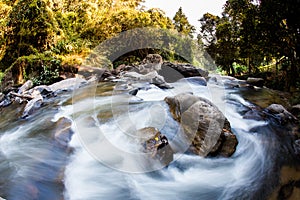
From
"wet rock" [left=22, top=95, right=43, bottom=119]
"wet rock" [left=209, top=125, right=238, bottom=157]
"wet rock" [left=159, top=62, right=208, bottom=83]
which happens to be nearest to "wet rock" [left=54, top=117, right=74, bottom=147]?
"wet rock" [left=22, top=95, right=43, bottom=119]

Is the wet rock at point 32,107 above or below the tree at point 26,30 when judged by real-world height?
below

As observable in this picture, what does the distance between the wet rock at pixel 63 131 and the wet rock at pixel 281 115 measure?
15.2ft

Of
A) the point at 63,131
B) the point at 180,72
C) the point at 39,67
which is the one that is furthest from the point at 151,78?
the point at 63,131

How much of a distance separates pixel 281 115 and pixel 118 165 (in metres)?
4.04

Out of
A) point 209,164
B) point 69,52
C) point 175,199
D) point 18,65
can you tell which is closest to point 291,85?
point 209,164

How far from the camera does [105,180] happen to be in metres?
3.48

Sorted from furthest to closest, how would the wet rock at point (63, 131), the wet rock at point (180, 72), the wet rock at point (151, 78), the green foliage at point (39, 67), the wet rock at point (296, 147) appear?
1. the wet rock at point (180, 72)
2. the green foliage at point (39, 67)
3. the wet rock at point (151, 78)
4. the wet rock at point (63, 131)
5. the wet rock at point (296, 147)

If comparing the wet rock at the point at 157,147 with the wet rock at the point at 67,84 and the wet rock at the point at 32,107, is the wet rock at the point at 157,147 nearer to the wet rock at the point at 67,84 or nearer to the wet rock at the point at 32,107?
the wet rock at the point at 32,107

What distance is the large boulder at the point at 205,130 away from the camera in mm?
3854

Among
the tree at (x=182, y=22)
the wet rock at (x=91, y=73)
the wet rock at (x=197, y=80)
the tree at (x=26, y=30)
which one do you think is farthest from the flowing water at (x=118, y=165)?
the tree at (x=182, y=22)

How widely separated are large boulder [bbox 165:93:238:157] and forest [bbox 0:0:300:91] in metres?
4.46

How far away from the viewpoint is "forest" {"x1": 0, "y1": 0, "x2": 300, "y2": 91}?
7457 mm

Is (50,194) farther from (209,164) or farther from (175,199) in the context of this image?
(209,164)

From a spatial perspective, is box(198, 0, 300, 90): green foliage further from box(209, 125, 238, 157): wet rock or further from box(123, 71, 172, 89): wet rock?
box(209, 125, 238, 157): wet rock
